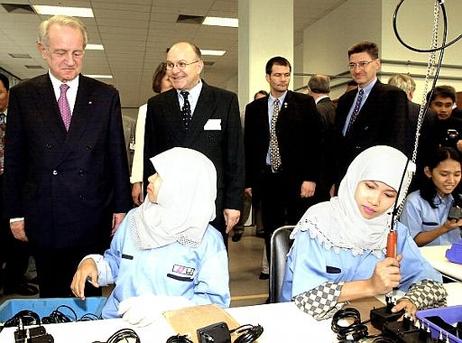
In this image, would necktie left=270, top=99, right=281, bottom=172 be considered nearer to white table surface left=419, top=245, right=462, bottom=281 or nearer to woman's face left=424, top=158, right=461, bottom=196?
woman's face left=424, top=158, right=461, bottom=196

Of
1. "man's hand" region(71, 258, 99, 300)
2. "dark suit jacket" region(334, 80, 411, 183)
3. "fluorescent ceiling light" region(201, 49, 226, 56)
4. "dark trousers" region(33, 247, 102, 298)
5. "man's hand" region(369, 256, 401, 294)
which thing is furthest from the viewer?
"fluorescent ceiling light" region(201, 49, 226, 56)

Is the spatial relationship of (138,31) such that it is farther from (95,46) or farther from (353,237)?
(353,237)

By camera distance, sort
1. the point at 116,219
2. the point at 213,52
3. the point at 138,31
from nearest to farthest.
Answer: the point at 116,219 → the point at 138,31 → the point at 213,52

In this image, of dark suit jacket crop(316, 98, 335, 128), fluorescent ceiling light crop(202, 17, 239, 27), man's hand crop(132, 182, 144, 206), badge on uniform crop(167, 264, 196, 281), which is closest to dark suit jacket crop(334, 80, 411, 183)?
dark suit jacket crop(316, 98, 335, 128)

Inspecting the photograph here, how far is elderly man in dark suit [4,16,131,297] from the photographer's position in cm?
185

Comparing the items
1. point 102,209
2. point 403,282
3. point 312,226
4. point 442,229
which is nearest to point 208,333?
point 312,226

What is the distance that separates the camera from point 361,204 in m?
1.46

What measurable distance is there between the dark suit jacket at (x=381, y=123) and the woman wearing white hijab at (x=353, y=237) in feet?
3.85

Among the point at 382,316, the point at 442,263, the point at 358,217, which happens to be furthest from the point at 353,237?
the point at 442,263

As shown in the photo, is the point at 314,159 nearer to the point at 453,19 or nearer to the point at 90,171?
the point at 90,171

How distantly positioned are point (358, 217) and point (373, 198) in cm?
7

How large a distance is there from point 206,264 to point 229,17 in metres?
5.92

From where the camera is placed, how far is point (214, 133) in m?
2.32

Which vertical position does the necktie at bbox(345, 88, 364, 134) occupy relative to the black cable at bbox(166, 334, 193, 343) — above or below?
above
